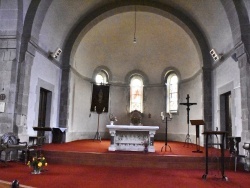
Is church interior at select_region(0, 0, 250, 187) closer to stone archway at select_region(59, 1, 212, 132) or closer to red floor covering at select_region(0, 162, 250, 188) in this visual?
stone archway at select_region(59, 1, 212, 132)

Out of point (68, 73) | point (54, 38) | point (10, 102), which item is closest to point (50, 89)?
point (68, 73)

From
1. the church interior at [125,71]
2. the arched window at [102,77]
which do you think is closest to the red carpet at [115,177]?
the church interior at [125,71]

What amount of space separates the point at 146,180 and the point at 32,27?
211 inches

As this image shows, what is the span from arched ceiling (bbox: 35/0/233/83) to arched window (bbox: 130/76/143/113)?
24.6 inches

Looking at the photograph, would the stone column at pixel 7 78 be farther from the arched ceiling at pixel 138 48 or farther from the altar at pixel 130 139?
the arched ceiling at pixel 138 48

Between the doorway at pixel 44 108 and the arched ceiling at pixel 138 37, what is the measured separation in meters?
1.67

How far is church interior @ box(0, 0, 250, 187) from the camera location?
6945mm

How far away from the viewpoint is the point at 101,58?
13.1m

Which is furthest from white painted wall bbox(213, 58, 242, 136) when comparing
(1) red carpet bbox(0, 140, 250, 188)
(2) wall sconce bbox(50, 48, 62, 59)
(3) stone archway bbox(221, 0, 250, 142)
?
(2) wall sconce bbox(50, 48, 62, 59)

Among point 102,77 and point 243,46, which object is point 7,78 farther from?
point 102,77

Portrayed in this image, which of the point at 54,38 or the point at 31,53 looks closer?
the point at 31,53

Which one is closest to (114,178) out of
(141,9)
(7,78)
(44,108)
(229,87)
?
(7,78)

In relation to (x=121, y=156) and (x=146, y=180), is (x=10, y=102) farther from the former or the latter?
(x=146, y=180)

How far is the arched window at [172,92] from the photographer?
12.9 meters
